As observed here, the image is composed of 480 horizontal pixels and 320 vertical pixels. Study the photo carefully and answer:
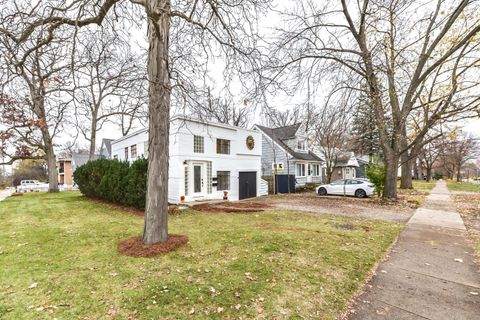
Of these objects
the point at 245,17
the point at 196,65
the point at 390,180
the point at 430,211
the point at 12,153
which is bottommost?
the point at 430,211

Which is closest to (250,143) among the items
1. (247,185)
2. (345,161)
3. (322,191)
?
(247,185)

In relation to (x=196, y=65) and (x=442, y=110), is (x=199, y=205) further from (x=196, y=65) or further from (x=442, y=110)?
(x=442, y=110)

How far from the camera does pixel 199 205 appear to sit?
1212 cm

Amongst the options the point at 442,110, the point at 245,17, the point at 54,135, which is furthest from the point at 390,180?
the point at 54,135

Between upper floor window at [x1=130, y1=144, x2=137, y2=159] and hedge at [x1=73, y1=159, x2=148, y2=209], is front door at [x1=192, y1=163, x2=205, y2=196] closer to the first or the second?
hedge at [x1=73, y1=159, x2=148, y2=209]

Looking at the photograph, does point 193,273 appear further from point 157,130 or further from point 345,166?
point 345,166


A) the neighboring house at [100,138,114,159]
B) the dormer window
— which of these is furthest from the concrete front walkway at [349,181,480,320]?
the neighboring house at [100,138,114,159]

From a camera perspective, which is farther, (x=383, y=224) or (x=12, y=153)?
(x=12, y=153)

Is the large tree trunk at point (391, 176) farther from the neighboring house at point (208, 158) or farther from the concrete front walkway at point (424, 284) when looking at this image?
the neighboring house at point (208, 158)

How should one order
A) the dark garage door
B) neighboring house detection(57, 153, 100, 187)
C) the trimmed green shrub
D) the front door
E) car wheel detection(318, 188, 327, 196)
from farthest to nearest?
1. neighboring house detection(57, 153, 100, 187)
2. car wheel detection(318, 188, 327, 196)
3. the dark garage door
4. the trimmed green shrub
5. the front door

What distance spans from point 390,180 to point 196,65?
1283cm

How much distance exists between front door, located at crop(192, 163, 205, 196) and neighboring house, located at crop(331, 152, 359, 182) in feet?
80.8

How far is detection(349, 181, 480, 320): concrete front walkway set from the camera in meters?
3.07

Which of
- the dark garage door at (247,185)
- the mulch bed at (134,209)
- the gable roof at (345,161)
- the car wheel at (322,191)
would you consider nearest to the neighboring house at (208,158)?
the dark garage door at (247,185)
